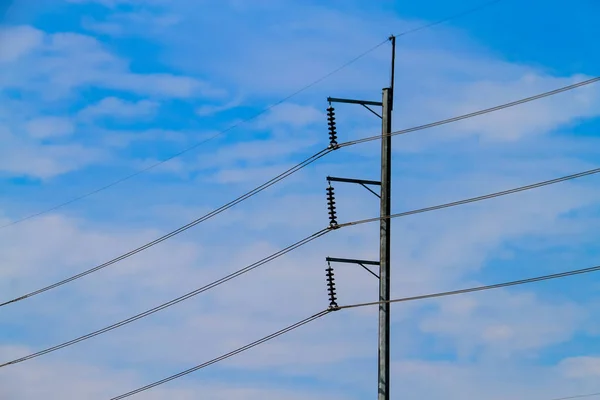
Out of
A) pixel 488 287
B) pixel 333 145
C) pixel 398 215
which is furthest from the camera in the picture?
pixel 333 145

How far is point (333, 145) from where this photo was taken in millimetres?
40375

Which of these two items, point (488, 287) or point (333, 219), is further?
point (333, 219)

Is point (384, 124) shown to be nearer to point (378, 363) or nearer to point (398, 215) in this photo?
point (398, 215)

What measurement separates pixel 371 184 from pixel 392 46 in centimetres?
595

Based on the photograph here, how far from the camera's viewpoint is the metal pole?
36188mm

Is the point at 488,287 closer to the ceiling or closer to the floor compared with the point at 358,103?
closer to the floor

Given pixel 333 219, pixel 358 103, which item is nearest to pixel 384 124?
pixel 358 103

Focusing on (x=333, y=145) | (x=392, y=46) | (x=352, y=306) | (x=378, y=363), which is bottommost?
(x=378, y=363)

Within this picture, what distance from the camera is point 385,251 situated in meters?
37.8

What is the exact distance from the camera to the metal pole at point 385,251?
36.2 m

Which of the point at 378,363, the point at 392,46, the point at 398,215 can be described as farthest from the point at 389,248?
the point at 392,46

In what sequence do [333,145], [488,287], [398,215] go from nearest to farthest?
1. [488,287]
2. [398,215]
3. [333,145]

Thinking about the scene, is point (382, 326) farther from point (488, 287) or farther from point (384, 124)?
point (384, 124)

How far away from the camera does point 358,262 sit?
38.9 metres
